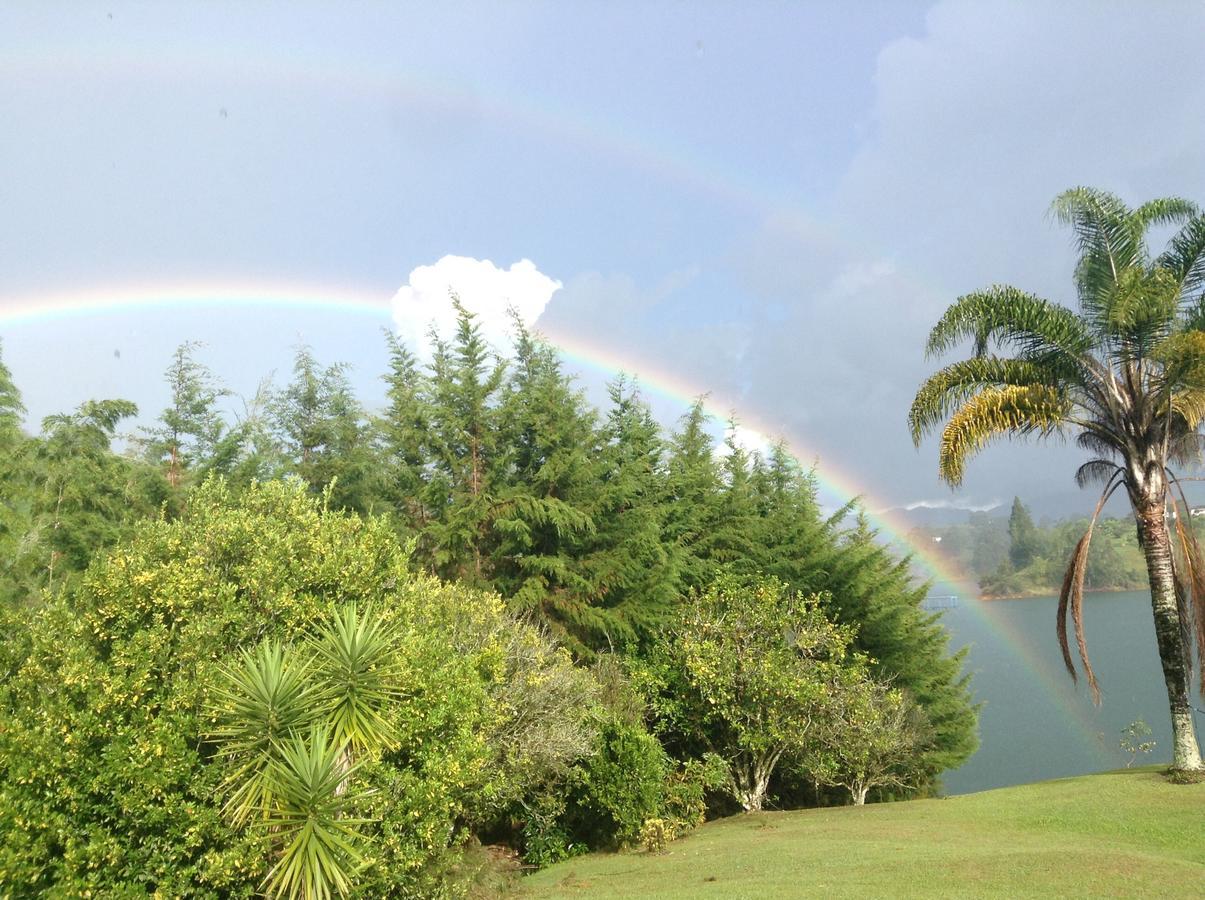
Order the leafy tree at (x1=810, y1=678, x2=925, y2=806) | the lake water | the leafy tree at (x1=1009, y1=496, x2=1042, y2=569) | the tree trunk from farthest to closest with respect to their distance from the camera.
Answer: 1. the leafy tree at (x1=1009, y1=496, x2=1042, y2=569)
2. the lake water
3. the tree trunk
4. the leafy tree at (x1=810, y1=678, x2=925, y2=806)

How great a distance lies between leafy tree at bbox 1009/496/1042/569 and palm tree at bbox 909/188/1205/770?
8937 centimetres

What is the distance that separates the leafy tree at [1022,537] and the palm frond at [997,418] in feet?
296

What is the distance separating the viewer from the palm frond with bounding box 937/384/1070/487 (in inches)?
587

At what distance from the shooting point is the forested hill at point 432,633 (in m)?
8.36

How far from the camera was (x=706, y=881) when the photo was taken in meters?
10.8

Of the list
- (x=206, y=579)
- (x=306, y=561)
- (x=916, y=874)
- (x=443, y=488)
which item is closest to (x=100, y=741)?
(x=206, y=579)

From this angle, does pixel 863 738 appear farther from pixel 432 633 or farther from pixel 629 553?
pixel 432 633

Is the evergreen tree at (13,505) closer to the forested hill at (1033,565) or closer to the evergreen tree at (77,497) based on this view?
the evergreen tree at (77,497)

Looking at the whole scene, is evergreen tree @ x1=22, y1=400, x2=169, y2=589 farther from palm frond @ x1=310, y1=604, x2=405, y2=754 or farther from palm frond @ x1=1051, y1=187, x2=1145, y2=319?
palm frond @ x1=1051, y1=187, x2=1145, y2=319

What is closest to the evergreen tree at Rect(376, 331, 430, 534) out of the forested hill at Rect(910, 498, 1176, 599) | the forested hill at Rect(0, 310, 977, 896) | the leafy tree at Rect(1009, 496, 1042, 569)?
the forested hill at Rect(0, 310, 977, 896)

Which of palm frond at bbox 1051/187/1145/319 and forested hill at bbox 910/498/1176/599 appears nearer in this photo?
palm frond at bbox 1051/187/1145/319

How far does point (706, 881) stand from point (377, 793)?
16.2 ft

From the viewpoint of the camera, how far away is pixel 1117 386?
48.6 ft

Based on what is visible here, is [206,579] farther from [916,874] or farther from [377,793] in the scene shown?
[916,874]
